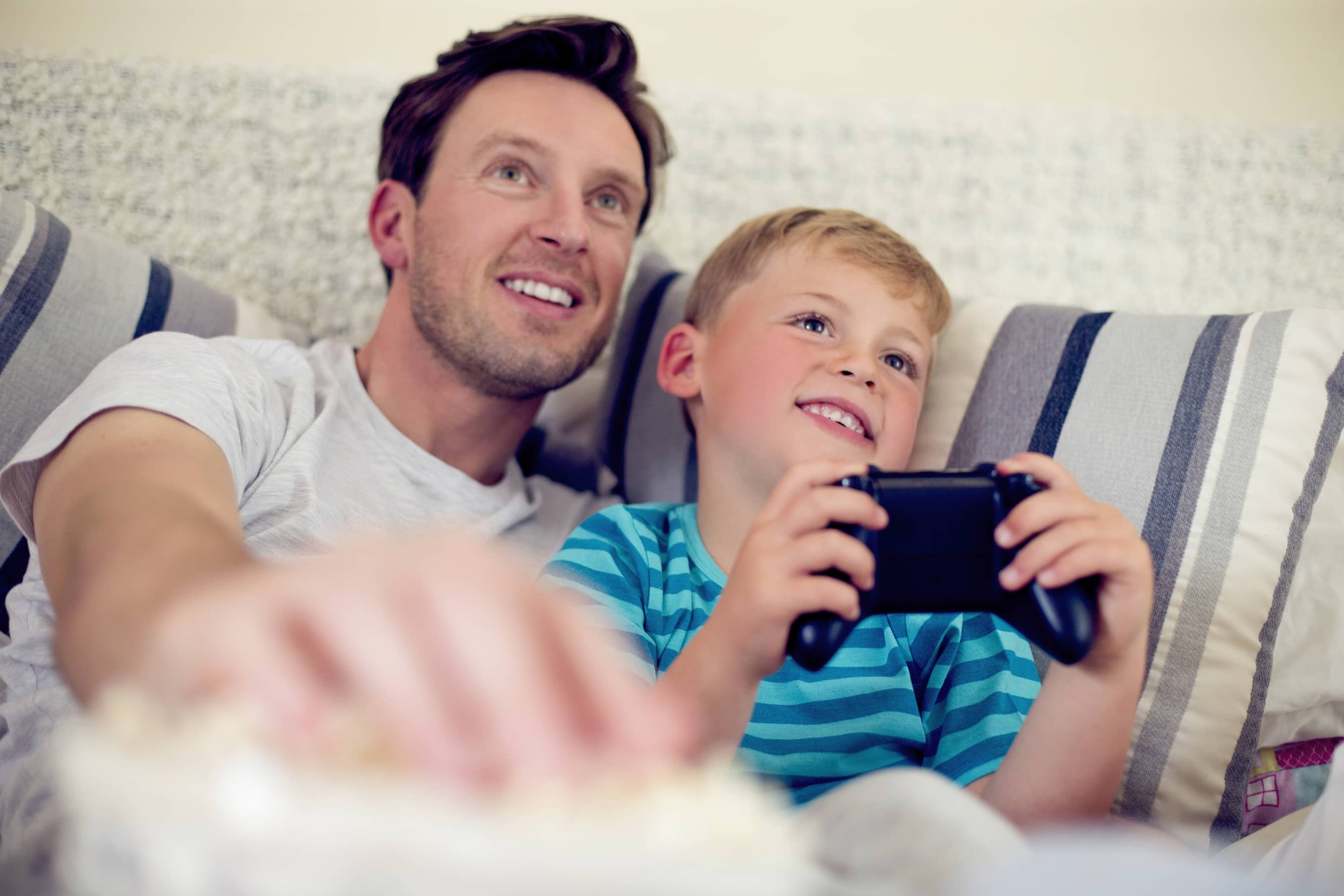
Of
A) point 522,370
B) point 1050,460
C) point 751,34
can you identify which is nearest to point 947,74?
point 751,34

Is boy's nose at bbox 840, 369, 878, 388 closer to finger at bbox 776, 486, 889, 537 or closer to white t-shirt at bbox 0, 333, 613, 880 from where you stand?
finger at bbox 776, 486, 889, 537

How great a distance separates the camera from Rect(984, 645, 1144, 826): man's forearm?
24.0 inches

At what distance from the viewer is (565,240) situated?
109cm

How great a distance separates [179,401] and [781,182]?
3.38ft

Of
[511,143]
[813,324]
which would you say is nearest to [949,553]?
[813,324]

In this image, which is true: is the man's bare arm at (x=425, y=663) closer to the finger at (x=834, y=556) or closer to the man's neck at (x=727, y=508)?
the finger at (x=834, y=556)

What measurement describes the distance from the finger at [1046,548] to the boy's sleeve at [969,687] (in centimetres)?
20

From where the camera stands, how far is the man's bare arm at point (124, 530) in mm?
395

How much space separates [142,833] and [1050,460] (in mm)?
576

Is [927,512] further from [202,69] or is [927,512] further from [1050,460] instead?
[202,69]

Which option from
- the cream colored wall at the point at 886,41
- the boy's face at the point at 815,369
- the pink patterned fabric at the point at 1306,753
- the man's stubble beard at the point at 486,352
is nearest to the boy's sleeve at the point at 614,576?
the boy's face at the point at 815,369

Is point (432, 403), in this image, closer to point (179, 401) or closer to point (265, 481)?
point (265, 481)

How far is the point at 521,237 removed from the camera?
1.10 m

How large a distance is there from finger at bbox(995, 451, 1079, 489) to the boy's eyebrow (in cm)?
31
